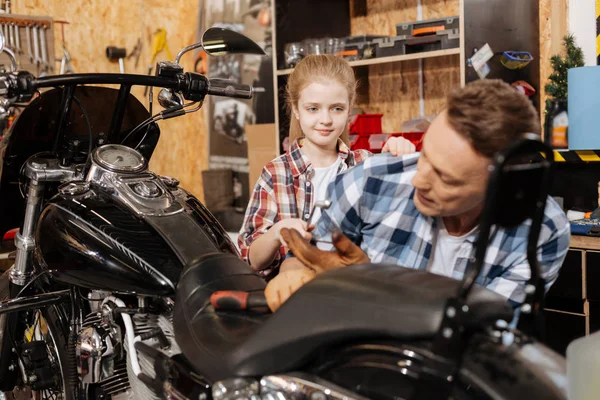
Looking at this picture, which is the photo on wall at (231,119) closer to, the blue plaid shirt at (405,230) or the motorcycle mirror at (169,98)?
the motorcycle mirror at (169,98)

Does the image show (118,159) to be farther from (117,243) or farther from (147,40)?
(147,40)

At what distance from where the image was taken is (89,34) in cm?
546

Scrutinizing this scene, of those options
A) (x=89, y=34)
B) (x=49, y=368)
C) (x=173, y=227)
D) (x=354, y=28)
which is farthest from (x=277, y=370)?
(x=89, y=34)

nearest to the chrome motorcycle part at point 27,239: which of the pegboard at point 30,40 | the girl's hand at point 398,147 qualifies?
the girl's hand at point 398,147

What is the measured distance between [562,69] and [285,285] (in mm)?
2304

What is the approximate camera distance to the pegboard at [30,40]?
4164 mm

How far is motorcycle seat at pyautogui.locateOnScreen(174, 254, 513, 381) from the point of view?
927 mm

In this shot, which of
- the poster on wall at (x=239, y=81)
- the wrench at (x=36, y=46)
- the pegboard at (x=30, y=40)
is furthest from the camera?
the poster on wall at (x=239, y=81)

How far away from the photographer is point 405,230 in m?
1.36

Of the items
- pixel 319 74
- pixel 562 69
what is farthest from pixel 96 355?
pixel 562 69

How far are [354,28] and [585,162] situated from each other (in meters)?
1.92

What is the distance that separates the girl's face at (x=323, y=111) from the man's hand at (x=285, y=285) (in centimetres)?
104

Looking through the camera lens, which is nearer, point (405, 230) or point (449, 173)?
point (449, 173)

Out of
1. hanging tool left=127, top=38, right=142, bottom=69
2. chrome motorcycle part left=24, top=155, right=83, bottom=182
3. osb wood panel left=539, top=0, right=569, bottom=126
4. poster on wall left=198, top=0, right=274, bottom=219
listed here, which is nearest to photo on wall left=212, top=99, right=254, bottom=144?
poster on wall left=198, top=0, right=274, bottom=219
